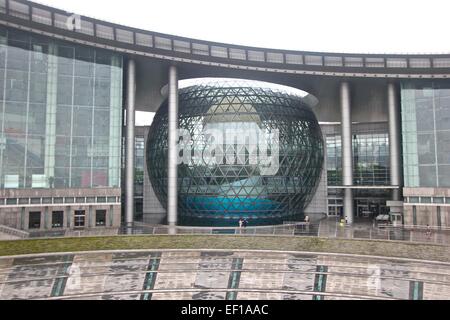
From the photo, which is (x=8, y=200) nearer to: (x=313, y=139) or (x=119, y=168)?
(x=119, y=168)

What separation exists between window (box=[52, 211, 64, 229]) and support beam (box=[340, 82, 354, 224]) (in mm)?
31519

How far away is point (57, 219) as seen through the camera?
115 ft

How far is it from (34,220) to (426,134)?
41218 mm

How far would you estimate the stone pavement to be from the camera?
23.3m

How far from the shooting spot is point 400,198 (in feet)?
146

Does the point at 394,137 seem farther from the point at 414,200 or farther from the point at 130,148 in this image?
the point at 130,148

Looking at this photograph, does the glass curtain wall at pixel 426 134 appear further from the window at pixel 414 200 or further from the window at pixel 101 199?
Answer: the window at pixel 101 199

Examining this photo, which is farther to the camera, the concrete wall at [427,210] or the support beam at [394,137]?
the support beam at [394,137]

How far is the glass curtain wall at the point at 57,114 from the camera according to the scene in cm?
3356

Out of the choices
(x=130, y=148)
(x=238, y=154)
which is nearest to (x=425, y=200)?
(x=238, y=154)

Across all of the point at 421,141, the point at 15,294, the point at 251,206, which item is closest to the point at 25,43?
the point at 15,294

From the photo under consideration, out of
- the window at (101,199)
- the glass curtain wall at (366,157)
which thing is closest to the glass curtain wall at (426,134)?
the glass curtain wall at (366,157)

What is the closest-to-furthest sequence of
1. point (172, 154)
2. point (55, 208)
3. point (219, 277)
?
1. point (219, 277)
2. point (55, 208)
3. point (172, 154)

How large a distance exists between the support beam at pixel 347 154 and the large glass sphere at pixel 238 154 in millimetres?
Result: 6861
